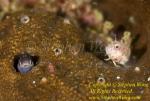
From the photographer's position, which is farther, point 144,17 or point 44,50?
point 144,17

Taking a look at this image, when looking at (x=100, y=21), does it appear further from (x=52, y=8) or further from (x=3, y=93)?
(x=3, y=93)

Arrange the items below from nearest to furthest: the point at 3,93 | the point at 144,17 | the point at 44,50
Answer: the point at 3,93 → the point at 44,50 → the point at 144,17

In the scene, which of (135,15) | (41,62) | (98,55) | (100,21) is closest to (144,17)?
(135,15)

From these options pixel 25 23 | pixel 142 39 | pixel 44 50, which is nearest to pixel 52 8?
pixel 25 23

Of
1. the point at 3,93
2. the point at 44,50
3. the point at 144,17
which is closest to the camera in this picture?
the point at 3,93

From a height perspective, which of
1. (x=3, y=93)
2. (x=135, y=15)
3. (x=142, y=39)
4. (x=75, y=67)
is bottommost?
(x=3, y=93)

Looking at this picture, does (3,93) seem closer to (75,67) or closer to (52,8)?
(75,67)

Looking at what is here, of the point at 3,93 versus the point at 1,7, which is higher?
the point at 1,7
